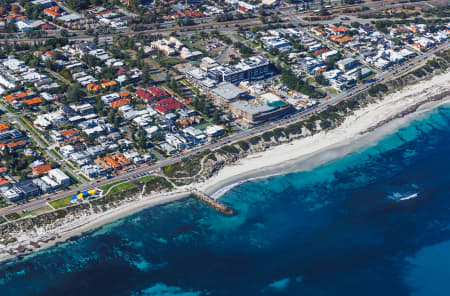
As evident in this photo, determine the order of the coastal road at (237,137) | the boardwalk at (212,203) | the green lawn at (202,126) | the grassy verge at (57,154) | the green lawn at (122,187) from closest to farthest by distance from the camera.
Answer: the coastal road at (237,137), the boardwalk at (212,203), the green lawn at (122,187), the grassy verge at (57,154), the green lawn at (202,126)

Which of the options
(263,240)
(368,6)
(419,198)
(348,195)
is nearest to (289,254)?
(263,240)

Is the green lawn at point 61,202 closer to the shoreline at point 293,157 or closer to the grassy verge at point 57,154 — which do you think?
the shoreline at point 293,157

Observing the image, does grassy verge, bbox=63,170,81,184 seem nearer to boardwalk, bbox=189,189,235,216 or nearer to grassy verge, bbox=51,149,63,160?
grassy verge, bbox=51,149,63,160

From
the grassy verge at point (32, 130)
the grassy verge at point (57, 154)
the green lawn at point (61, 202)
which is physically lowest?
the green lawn at point (61, 202)

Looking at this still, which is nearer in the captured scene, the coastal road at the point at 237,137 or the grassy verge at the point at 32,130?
the coastal road at the point at 237,137

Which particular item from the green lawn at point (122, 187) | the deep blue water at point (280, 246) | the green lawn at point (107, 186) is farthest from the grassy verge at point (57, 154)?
the deep blue water at point (280, 246)

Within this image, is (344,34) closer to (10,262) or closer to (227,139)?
(227,139)

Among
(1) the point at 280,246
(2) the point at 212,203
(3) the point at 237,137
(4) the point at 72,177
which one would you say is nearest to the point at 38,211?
(4) the point at 72,177

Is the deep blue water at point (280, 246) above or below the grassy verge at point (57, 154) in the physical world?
below
